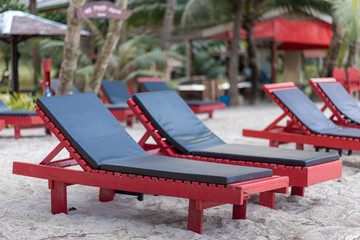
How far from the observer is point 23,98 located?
33.5 ft

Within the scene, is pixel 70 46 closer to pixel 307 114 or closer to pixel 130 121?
pixel 130 121

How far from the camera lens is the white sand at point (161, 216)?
351cm

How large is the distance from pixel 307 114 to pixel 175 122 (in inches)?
75.3

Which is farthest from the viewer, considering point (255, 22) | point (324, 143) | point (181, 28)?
point (181, 28)

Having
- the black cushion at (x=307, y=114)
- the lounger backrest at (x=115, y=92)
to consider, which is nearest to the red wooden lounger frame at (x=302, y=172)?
the black cushion at (x=307, y=114)

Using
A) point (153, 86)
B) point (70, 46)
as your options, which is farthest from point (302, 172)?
point (153, 86)

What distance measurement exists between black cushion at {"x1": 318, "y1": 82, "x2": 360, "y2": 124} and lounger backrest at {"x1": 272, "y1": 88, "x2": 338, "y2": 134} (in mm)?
600

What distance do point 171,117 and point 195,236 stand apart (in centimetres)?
178

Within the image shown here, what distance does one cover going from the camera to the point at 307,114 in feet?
20.6

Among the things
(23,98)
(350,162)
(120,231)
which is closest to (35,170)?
(120,231)

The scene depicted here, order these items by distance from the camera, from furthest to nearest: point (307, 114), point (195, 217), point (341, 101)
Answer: point (341, 101) → point (307, 114) → point (195, 217)

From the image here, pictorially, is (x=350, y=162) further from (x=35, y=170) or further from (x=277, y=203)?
(x=35, y=170)

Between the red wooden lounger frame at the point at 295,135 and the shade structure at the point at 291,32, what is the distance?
386 inches

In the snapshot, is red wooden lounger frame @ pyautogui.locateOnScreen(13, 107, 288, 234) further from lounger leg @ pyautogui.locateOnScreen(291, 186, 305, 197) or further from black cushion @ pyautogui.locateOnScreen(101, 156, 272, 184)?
lounger leg @ pyautogui.locateOnScreen(291, 186, 305, 197)
